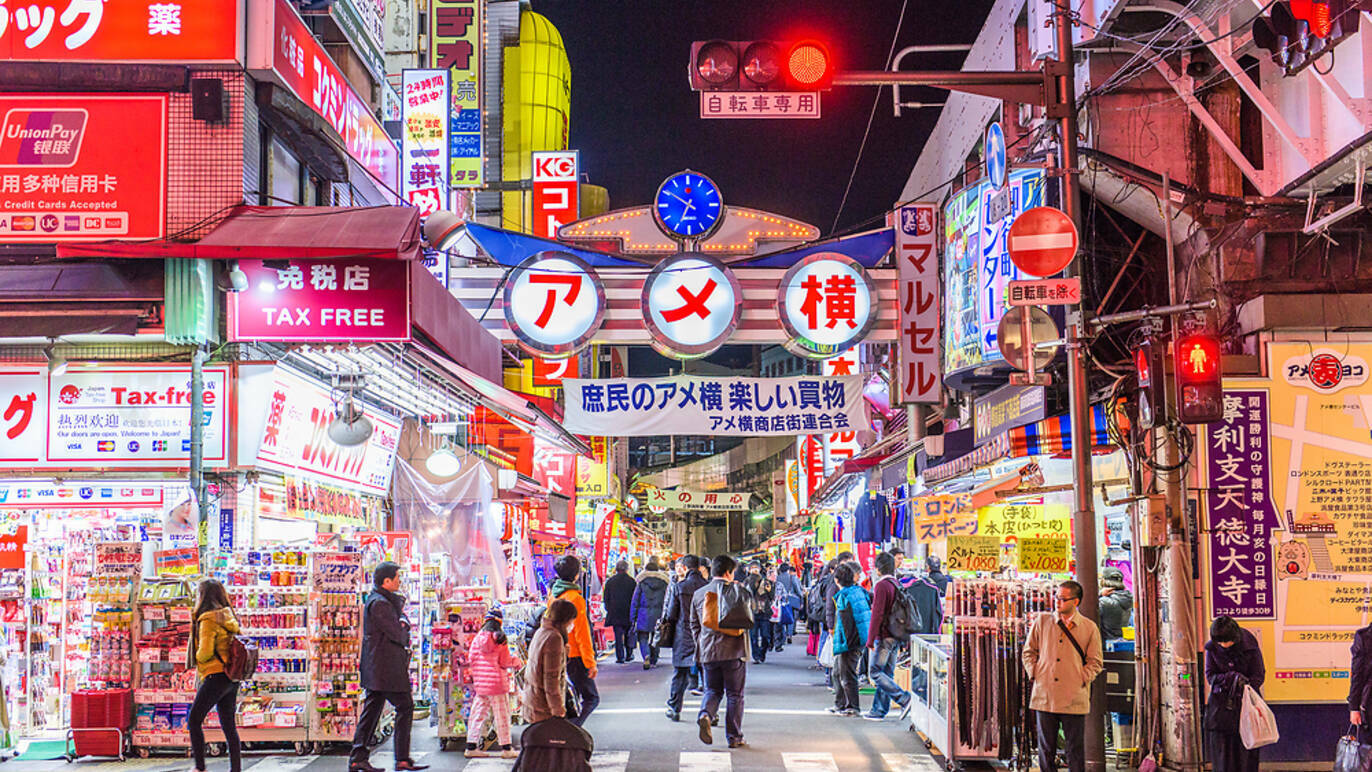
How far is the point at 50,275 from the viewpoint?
41.9 feet

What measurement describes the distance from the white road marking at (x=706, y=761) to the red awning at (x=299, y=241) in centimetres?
559

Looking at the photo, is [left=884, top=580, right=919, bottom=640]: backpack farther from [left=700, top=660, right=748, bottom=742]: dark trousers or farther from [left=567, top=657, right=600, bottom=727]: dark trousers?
[left=567, top=657, right=600, bottom=727]: dark trousers

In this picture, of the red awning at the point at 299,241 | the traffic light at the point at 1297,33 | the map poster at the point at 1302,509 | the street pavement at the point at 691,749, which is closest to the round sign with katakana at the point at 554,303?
the red awning at the point at 299,241

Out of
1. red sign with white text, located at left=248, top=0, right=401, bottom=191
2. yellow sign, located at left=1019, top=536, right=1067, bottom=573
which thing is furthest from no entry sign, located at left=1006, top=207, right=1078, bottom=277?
red sign with white text, located at left=248, top=0, right=401, bottom=191

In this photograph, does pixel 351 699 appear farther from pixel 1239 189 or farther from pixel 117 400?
pixel 1239 189

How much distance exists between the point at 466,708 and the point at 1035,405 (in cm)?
731

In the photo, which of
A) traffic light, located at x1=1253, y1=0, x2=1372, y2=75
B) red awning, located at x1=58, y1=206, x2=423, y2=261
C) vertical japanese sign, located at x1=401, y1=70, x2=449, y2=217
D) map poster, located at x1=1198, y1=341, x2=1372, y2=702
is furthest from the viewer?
vertical japanese sign, located at x1=401, y1=70, x2=449, y2=217

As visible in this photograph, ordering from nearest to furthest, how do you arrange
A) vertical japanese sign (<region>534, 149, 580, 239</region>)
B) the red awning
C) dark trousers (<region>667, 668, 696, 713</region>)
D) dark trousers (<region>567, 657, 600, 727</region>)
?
the red awning
dark trousers (<region>567, 657, 600, 727</region>)
dark trousers (<region>667, 668, 696, 713</region>)
vertical japanese sign (<region>534, 149, 580, 239</region>)

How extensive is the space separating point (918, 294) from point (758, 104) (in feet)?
23.6

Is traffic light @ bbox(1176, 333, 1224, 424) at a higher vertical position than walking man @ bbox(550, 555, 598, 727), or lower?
higher

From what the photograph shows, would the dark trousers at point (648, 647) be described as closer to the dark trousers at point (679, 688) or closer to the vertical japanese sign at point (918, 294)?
the dark trousers at point (679, 688)

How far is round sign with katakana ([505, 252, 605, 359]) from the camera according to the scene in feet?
48.5

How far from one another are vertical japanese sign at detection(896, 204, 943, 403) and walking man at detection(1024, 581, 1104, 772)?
6.30m

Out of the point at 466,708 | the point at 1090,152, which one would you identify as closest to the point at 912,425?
the point at 1090,152
